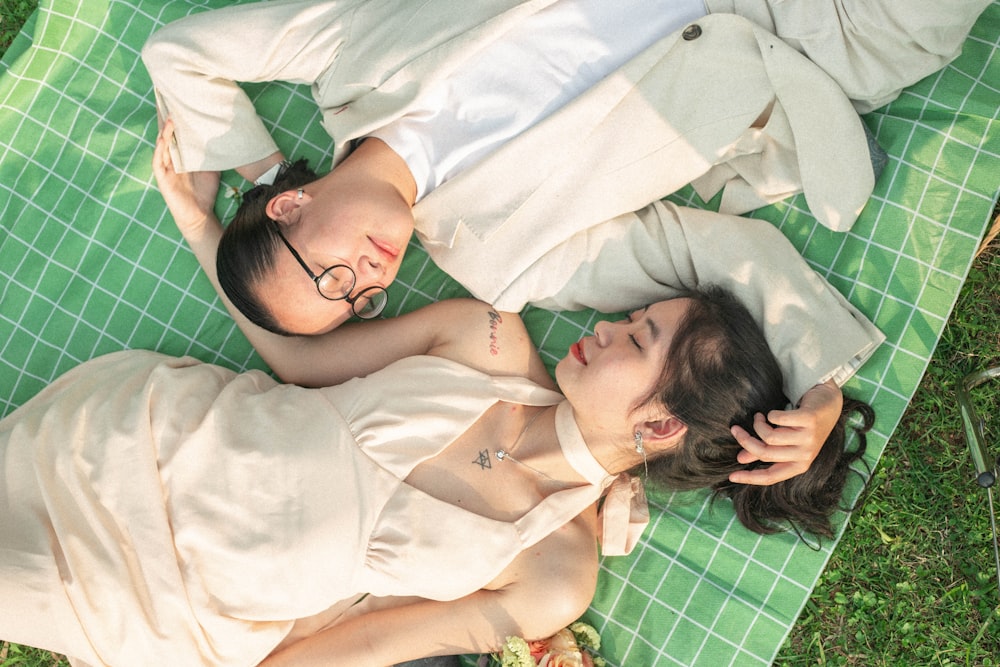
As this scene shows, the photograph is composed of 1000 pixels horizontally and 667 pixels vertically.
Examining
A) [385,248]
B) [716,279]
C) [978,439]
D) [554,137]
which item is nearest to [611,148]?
[554,137]

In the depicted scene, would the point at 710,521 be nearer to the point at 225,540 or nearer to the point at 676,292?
the point at 676,292

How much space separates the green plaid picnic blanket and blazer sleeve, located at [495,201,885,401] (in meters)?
0.24

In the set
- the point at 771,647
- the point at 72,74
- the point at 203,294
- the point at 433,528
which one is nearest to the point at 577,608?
the point at 433,528

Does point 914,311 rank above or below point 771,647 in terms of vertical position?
above

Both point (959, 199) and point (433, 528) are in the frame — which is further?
point (959, 199)

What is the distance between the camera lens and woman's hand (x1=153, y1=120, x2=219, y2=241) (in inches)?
134

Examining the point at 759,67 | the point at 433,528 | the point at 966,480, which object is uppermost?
the point at 759,67

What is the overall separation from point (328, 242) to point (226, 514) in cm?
105

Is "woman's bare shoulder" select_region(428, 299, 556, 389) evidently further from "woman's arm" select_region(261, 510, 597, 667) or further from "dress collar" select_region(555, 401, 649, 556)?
"woman's arm" select_region(261, 510, 597, 667)

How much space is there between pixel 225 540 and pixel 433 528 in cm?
75

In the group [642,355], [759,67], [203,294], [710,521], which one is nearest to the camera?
[642,355]

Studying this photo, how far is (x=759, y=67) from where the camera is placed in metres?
3.09

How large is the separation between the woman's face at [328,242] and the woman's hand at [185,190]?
73 centimetres

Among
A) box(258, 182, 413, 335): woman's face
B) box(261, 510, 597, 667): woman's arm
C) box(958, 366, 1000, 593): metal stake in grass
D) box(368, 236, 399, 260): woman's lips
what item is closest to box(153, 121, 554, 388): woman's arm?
box(258, 182, 413, 335): woman's face
